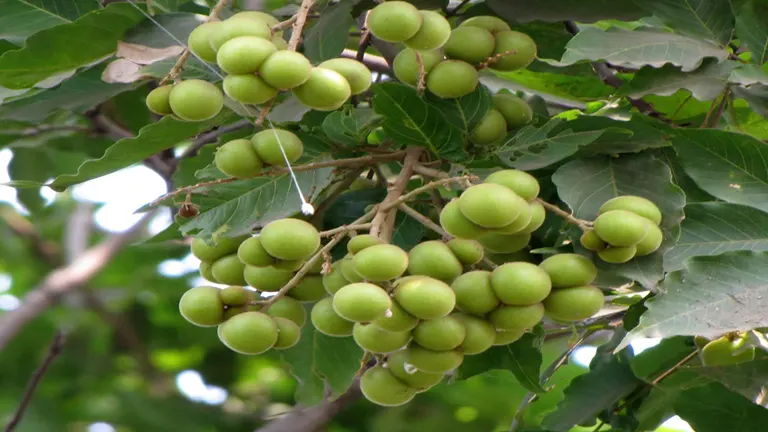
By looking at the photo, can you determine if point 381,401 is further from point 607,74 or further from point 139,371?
point 139,371

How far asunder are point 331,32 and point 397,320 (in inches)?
19.8

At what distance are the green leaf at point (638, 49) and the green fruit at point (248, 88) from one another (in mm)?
348

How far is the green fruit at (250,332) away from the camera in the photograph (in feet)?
3.33

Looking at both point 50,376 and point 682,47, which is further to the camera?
point 50,376

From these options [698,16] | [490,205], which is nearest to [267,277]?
[490,205]

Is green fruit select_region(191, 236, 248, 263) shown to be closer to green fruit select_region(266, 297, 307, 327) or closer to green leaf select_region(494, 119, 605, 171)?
green fruit select_region(266, 297, 307, 327)

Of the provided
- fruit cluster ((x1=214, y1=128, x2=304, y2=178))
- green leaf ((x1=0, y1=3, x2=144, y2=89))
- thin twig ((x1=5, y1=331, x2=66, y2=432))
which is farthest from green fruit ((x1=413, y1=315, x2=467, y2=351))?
thin twig ((x1=5, y1=331, x2=66, y2=432))

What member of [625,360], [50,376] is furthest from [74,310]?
[625,360]

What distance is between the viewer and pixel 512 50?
117 centimetres

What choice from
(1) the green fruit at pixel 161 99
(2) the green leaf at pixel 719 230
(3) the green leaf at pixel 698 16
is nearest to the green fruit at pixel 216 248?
(1) the green fruit at pixel 161 99

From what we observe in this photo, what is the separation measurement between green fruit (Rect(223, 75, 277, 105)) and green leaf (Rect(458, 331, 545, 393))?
44 cm

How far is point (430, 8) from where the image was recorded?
1.34 meters

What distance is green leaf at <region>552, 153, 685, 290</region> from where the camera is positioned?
1.05 metres

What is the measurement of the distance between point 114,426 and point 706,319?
54.3 inches
